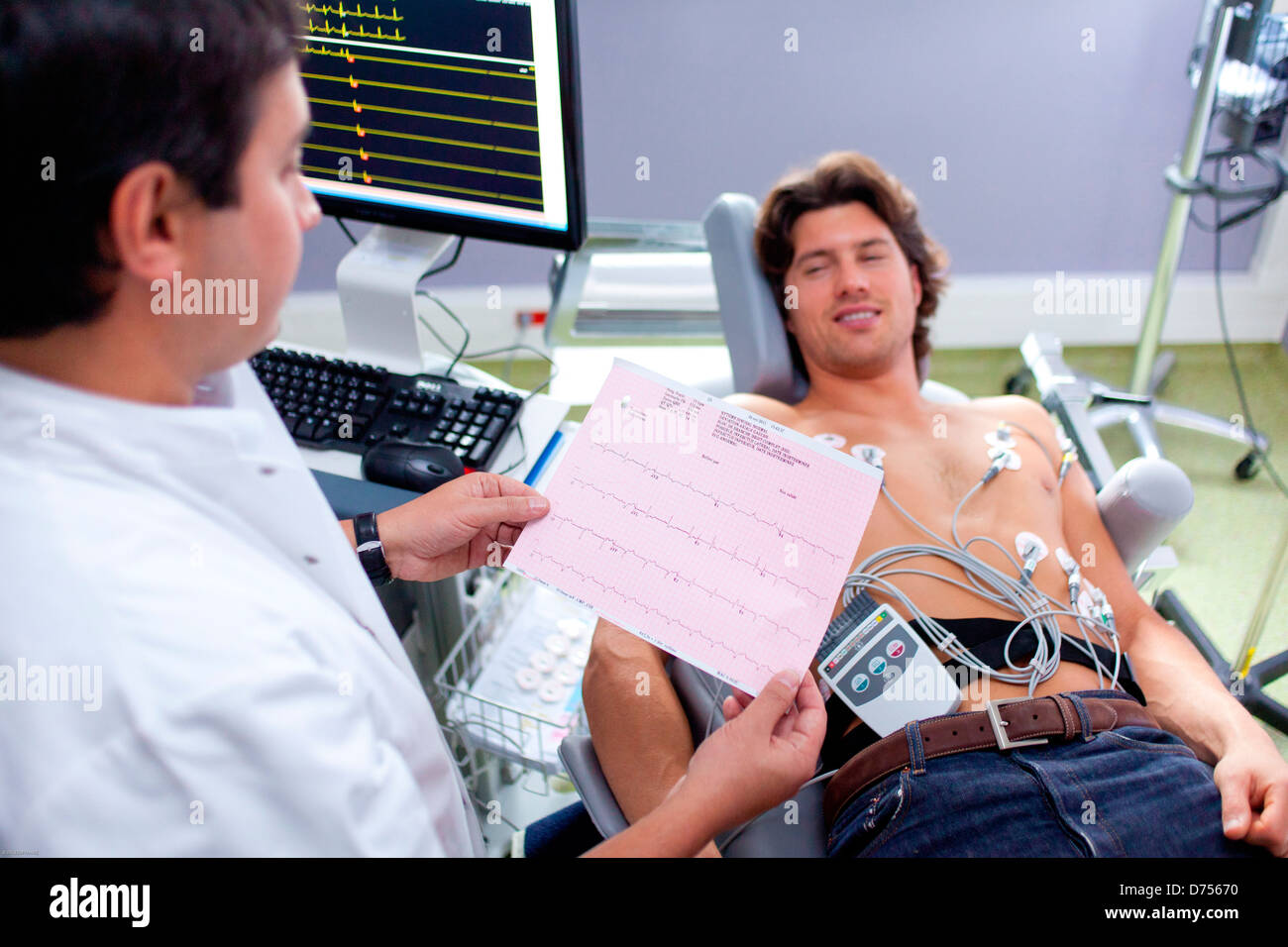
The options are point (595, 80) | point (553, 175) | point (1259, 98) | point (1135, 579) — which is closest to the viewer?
point (553, 175)

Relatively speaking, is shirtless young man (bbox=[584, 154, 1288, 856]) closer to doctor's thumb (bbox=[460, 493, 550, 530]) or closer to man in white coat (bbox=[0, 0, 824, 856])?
doctor's thumb (bbox=[460, 493, 550, 530])

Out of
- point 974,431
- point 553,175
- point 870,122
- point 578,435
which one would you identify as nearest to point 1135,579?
point 974,431

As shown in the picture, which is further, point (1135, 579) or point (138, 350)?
point (1135, 579)

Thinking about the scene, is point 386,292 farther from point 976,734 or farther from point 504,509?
point 976,734

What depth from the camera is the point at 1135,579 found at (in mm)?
1573

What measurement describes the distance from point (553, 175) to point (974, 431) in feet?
2.99

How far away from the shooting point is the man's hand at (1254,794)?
3.53ft

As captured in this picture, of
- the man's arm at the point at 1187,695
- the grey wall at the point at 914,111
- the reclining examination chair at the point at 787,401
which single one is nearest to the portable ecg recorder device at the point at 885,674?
the reclining examination chair at the point at 787,401

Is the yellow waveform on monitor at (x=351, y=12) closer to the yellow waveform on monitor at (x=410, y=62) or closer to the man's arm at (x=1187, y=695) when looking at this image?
the yellow waveform on monitor at (x=410, y=62)

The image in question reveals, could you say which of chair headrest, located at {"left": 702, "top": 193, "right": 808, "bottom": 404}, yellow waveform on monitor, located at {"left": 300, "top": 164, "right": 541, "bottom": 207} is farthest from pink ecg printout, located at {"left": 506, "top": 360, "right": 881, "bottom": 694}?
chair headrest, located at {"left": 702, "top": 193, "right": 808, "bottom": 404}
